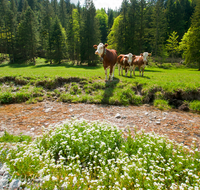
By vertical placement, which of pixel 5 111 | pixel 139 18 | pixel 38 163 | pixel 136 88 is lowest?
pixel 5 111

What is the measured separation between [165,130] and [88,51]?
36978 millimetres

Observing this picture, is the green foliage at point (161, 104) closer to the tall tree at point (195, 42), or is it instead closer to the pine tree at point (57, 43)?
the tall tree at point (195, 42)

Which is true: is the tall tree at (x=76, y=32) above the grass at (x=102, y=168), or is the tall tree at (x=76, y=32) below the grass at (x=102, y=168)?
above

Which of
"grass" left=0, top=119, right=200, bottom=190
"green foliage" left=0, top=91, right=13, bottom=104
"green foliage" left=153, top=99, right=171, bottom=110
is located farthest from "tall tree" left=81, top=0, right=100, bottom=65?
"grass" left=0, top=119, right=200, bottom=190

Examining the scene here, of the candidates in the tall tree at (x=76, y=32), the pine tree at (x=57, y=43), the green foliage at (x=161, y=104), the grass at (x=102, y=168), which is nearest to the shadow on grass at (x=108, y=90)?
the green foliage at (x=161, y=104)

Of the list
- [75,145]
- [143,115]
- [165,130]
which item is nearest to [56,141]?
[75,145]

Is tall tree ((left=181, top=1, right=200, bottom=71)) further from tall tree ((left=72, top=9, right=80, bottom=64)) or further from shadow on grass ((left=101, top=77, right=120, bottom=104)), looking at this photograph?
tall tree ((left=72, top=9, right=80, bottom=64))

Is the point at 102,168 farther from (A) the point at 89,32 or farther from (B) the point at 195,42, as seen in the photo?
(A) the point at 89,32

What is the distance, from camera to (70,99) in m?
10.4

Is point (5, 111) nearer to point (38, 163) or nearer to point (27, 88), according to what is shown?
point (27, 88)

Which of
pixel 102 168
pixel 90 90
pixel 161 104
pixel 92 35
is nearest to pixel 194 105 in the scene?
pixel 161 104

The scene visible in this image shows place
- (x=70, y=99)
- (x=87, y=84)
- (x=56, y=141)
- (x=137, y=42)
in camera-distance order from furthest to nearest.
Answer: (x=137, y=42), (x=87, y=84), (x=70, y=99), (x=56, y=141)

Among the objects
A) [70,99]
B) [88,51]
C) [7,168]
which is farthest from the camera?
[88,51]

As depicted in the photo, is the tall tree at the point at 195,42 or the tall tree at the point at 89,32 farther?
the tall tree at the point at 89,32
